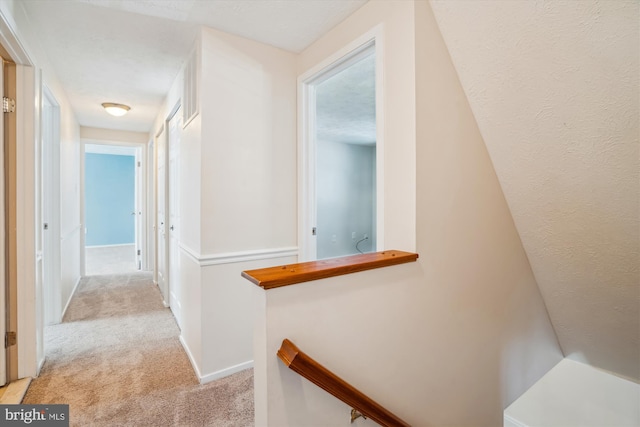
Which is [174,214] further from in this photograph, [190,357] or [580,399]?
[580,399]

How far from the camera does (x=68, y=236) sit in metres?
3.48

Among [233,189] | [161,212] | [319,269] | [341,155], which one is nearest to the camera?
[319,269]

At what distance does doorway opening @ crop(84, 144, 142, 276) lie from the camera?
279 inches

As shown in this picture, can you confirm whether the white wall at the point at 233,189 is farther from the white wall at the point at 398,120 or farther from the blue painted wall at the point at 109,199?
the blue painted wall at the point at 109,199

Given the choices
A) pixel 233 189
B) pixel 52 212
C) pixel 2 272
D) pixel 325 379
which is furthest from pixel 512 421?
pixel 52 212

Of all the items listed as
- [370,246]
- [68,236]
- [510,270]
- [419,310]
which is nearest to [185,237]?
[419,310]

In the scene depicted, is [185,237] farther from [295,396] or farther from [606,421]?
[606,421]

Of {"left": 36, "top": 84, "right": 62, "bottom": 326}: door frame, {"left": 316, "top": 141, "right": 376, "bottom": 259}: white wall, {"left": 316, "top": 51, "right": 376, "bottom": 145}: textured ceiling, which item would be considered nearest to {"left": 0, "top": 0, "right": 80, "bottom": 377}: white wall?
{"left": 36, "top": 84, "right": 62, "bottom": 326}: door frame

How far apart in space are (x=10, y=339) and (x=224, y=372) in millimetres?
1354

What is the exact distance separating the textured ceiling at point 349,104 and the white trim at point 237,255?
136cm

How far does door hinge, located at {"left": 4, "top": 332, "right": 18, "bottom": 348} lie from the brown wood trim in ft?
6.23

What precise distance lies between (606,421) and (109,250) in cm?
878

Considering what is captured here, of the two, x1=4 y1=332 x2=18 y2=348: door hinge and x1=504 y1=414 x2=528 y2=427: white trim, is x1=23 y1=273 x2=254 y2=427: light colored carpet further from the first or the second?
x1=504 y1=414 x2=528 y2=427: white trim

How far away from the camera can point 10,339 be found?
6.28 ft
